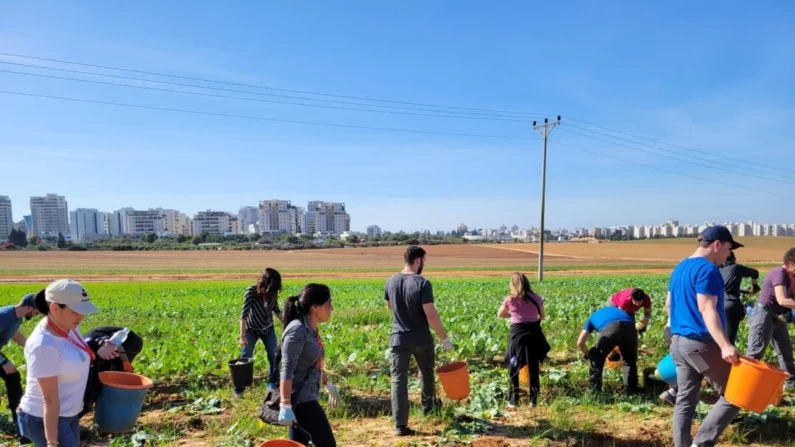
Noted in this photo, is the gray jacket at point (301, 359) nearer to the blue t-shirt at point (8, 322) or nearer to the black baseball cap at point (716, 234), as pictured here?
the blue t-shirt at point (8, 322)

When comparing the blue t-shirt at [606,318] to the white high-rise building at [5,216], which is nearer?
the blue t-shirt at [606,318]

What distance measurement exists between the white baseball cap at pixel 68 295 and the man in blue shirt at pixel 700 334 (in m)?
4.38

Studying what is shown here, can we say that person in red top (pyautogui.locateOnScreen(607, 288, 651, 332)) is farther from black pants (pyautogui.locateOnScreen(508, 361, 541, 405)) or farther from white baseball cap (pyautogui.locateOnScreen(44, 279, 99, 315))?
white baseball cap (pyautogui.locateOnScreen(44, 279, 99, 315))

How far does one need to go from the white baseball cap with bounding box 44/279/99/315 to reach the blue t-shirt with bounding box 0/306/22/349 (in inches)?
95.8

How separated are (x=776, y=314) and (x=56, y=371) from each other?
7.07 metres

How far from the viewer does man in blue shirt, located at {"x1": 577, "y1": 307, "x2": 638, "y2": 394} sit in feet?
18.3

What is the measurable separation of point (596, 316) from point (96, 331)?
5.45m

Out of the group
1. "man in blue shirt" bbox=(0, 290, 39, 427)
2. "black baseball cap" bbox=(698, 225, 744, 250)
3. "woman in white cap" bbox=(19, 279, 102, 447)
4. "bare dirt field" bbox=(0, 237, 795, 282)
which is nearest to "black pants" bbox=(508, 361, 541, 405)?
"black baseball cap" bbox=(698, 225, 744, 250)

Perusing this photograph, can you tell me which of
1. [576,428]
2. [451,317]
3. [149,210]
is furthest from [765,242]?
[149,210]

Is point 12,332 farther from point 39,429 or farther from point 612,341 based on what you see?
point 612,341

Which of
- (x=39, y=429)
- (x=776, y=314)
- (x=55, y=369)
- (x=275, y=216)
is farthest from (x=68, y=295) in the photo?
(x=275, y=216)

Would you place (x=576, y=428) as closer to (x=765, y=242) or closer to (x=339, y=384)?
(x=339, y=384)

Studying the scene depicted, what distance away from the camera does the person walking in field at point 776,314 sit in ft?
17.3

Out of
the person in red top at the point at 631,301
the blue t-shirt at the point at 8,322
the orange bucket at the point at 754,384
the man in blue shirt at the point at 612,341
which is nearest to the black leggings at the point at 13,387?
the blue t-shirt at the point at 8,322
